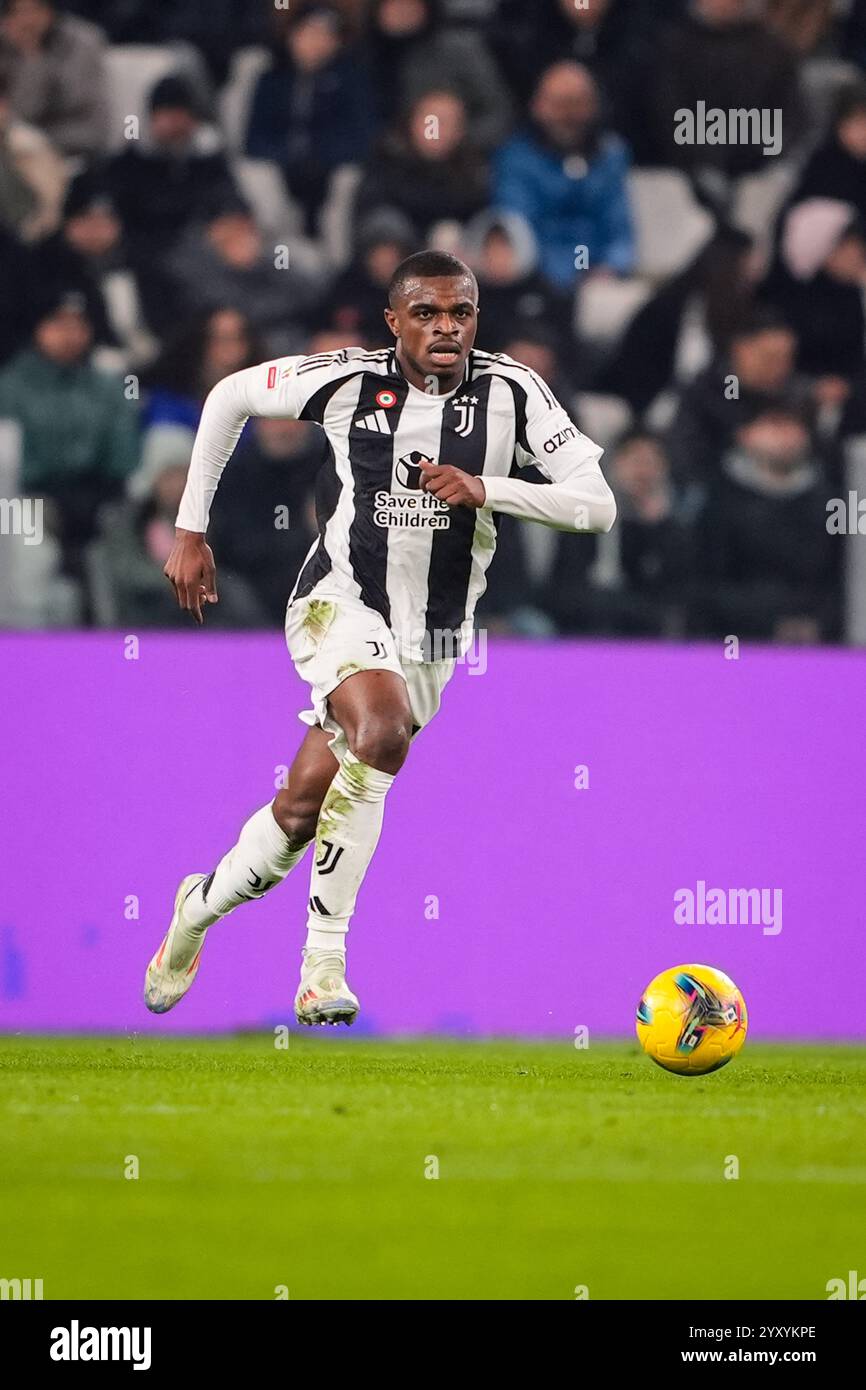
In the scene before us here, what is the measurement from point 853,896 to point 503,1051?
144 centimetres

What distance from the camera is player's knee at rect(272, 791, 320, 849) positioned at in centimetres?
615

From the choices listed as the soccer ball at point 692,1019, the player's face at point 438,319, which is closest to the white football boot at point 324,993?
the soccer ball at point 692,1019

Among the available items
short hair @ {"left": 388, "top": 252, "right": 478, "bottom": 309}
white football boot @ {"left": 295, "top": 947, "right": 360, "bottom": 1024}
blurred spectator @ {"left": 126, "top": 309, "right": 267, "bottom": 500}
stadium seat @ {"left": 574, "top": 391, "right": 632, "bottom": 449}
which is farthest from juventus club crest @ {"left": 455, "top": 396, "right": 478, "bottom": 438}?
stadium seat @ {"left": 574, "top": 391, "right": 632, "bottom": 449}

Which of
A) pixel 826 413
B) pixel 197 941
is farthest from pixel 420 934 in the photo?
pixel 826 413

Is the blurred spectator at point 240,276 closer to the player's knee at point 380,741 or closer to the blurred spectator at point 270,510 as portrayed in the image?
the blurred spectator at point 270,510

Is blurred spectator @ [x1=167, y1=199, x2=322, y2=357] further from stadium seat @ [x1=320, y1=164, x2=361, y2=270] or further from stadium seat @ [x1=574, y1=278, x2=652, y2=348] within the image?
stadium seat @ [x1=574, y1=278, x2=652, y2=348]

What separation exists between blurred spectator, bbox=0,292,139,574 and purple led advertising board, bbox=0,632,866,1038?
71cm

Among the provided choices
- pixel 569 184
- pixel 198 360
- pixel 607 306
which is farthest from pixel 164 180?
pixel 607 306

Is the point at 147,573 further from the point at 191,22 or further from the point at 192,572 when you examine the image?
the point at 191,22

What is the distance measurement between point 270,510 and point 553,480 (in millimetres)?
2345

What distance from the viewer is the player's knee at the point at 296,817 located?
6.15 metres

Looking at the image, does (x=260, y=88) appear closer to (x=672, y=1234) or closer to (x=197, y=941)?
(x=197, y=941)

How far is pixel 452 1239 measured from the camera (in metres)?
4.19

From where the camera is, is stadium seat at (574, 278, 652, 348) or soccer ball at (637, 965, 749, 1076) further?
stadium seat at (574, 278, 652, 348)
